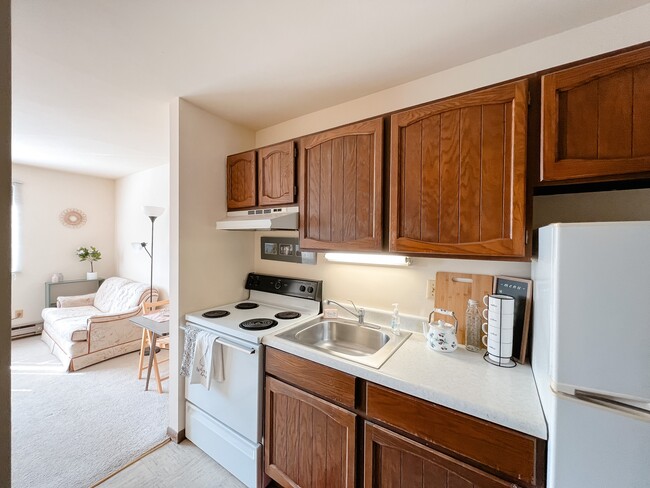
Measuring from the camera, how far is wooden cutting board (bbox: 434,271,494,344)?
4.75 feet

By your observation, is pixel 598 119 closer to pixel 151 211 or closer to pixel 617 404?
pixel 617 404

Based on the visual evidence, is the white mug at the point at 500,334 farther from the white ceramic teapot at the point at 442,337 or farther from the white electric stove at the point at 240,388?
the white electric stove at the point at 240,388

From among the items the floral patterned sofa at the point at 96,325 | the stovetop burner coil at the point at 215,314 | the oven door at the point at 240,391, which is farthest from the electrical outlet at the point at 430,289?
the floral patterned sofa at the point at 96,325

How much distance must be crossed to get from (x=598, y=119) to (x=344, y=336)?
5.36ft

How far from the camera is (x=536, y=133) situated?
1073mm

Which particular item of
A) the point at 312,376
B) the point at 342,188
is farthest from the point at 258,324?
the point at 342,188

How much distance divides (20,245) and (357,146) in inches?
204

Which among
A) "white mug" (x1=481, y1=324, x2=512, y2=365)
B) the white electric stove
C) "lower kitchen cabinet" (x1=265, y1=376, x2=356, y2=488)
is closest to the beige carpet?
the white electric stove

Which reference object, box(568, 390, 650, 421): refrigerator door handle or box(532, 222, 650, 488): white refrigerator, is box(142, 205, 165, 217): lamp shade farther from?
box(568, 390, 650, 421): refrigerator door handle

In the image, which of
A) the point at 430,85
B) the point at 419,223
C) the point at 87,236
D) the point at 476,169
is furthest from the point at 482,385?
the point at 87,236

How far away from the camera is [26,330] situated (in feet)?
12.8

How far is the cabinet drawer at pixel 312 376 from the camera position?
1.26m

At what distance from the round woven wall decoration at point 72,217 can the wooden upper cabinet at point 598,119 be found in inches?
232

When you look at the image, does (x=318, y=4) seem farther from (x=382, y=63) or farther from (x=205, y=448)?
(x=205, y=448)
